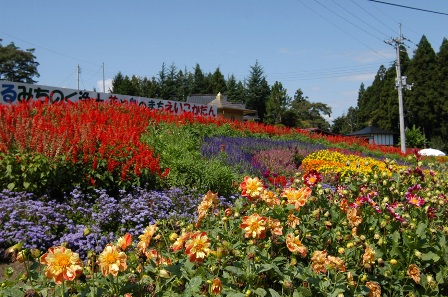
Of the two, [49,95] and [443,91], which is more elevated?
[443,91]

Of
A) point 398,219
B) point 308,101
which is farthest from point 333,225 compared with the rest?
point 308,101

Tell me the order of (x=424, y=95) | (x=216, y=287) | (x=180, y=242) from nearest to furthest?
(x=216, y=287), (x=180, y=242), (x=424, y=95)

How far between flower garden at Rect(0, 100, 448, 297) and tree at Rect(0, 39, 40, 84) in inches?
1813

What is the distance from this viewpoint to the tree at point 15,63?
47750 mm

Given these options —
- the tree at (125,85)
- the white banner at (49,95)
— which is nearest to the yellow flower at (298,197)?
the white banner at (49,95)

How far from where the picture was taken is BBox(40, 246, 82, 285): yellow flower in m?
1.52

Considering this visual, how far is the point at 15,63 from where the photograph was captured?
48500mm

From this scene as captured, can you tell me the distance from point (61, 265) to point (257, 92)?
4458 cm

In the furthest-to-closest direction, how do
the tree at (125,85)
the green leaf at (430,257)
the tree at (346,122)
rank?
the tree at (346,122), the tree at (125,85), the green leaf at (430,257)

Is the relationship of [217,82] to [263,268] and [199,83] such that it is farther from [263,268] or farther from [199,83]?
[263,268]

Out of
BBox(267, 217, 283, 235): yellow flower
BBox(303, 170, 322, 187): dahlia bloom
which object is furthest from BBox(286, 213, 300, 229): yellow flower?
BBox(303, 170, 322, 187): dahlia bloom

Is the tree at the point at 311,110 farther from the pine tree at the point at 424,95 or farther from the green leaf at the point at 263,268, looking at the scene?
the green leaf at the point at 263,268

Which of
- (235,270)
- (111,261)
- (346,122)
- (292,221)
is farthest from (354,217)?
(346,122)

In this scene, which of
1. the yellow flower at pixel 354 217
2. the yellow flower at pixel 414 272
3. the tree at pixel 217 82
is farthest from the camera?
the tree at pixel 217 82
